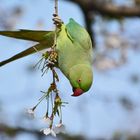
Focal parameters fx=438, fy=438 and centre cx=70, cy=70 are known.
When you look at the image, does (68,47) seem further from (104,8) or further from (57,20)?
(104,8)

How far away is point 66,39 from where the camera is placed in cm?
90

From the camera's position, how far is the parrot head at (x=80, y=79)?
A: 2.69 ft

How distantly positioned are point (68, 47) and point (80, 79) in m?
0.10

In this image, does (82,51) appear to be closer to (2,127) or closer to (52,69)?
(52,69)

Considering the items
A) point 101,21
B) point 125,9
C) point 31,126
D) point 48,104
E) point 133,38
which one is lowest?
point 31,126

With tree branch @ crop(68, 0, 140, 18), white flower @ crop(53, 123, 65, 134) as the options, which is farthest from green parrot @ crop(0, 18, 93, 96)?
tree branch @ crop(68, 0, 140, 18)

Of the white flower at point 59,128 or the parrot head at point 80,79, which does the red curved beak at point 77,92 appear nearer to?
the parrot head at point 80,79

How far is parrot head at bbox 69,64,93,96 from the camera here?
820mm

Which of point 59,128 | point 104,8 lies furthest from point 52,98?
point 104,8

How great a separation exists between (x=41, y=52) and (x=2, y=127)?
8.97 ft

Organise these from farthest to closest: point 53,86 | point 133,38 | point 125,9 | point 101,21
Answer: point 133,38
point 101,21
point 125,9
point 53,86

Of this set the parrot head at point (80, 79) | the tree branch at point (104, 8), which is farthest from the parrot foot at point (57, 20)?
the tree branch at point (104, 8)

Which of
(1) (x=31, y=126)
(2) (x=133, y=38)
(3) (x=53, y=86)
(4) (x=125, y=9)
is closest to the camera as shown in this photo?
(3) (x=53, y=86)

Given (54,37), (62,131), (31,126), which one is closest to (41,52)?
(54,37)
